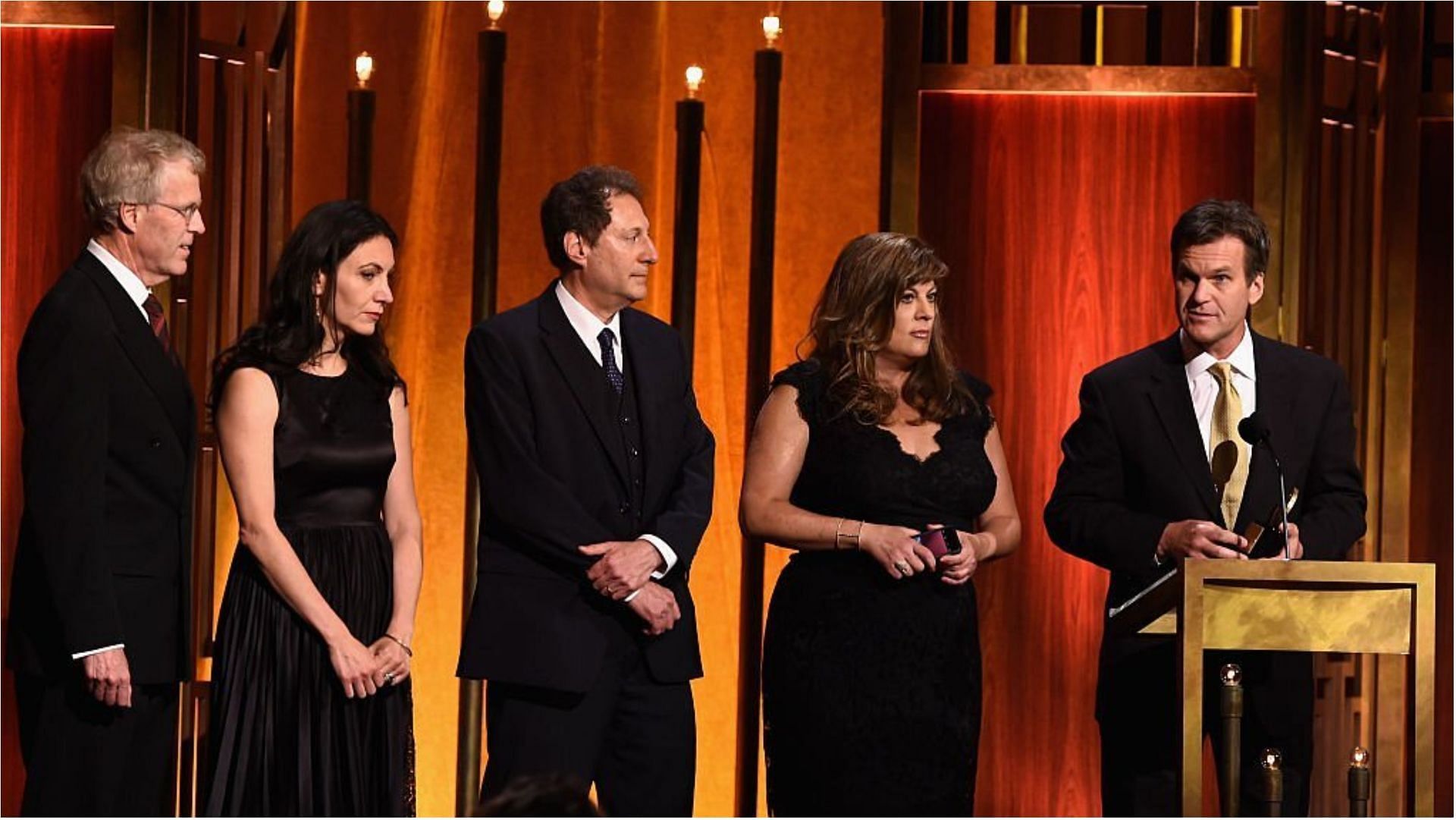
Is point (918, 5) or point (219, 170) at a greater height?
point (918, 5)

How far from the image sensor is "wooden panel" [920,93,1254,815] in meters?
5.09

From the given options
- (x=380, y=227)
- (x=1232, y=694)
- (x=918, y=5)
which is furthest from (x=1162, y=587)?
(x=918, y=5)

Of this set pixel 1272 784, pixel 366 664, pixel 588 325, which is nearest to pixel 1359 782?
pixel 1272 784

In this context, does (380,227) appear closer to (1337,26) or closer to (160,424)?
(160,424)

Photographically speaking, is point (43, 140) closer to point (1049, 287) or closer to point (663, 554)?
point (663, 554)

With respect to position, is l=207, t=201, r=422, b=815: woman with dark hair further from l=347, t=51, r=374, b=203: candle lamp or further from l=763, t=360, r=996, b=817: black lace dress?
l=347, t=51, r=374, b=203: candle lamp

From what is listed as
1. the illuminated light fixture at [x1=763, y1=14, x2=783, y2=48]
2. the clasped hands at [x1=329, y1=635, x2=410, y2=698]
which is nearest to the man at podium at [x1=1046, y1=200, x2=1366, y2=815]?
the clasped hands at [x1=329, y1=635, x2=410, y2=698]

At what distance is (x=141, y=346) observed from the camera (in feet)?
10.6

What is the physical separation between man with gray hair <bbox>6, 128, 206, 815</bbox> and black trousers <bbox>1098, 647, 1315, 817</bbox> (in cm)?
162

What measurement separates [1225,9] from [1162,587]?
263 centimetres

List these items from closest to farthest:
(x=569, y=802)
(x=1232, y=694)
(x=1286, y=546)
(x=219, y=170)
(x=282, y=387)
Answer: (x=569, y=802) < (x=1232, y=694) < (x=1286, y=546) < (x=282, y=387) < (x=219, y=170)

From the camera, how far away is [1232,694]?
2.96m

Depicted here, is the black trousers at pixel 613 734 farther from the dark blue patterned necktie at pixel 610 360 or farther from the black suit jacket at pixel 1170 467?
the black suit jacket at pixel 1170 467

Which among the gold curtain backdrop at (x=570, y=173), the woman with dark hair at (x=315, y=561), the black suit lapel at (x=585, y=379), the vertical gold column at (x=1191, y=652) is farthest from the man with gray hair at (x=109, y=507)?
the gold curtain backdrop at (x=570, y=173)
